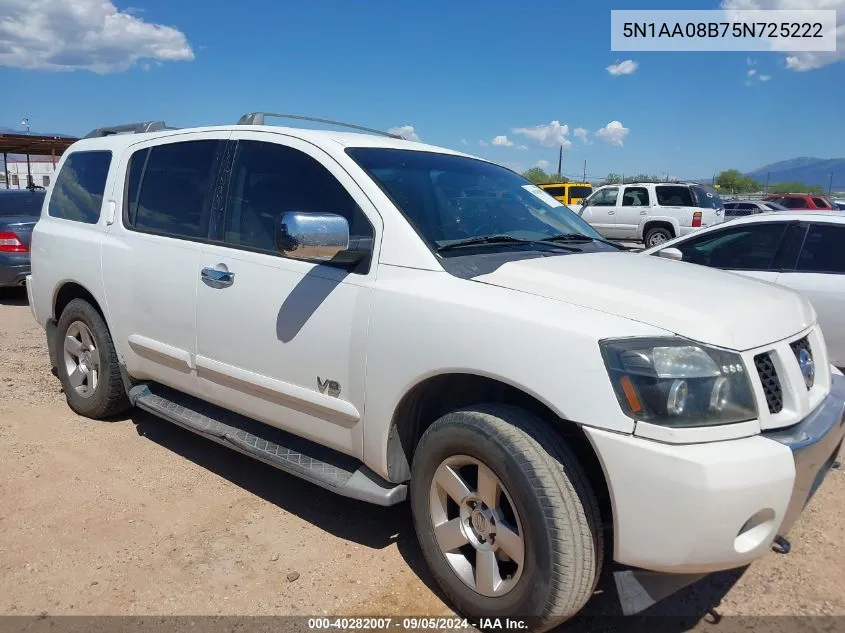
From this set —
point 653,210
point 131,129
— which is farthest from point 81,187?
point 653,210

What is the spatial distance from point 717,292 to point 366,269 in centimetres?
138

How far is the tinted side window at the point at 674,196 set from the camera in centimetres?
1645

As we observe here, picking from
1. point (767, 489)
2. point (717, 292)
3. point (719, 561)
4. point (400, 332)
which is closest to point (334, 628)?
point (400, 332)

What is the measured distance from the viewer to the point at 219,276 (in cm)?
327

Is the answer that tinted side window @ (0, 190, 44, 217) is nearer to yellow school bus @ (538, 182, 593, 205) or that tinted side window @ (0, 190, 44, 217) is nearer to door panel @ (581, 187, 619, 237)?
door panel @ (581, 187, 619, 237)

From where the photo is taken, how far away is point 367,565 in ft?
9.63

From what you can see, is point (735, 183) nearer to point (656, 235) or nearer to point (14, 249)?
point (656, 235)

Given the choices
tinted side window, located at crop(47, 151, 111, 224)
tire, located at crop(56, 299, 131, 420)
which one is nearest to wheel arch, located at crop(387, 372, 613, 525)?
tire, located at crop(56, 299, 131, 420)

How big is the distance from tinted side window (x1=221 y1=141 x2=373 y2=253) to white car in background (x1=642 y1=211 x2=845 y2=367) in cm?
253

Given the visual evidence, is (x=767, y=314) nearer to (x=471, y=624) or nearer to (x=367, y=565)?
(x=471, y=624)

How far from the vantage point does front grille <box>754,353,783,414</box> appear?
218 cm

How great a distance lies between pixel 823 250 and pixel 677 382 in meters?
3.80

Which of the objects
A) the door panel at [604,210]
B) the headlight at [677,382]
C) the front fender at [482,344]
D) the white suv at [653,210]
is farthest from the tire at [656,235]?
the headlight at [677,382]

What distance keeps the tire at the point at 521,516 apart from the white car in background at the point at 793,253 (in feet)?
8.94
